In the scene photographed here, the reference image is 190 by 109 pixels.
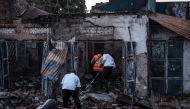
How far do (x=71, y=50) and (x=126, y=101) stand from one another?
8.79ft

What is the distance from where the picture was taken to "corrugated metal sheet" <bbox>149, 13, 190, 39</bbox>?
994cm

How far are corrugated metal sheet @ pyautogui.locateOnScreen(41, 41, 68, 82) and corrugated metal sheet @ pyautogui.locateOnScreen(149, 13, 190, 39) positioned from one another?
3427 mm

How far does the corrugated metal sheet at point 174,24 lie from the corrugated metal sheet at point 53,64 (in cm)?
343

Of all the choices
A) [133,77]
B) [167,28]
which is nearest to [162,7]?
[167,28]

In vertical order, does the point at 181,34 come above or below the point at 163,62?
above

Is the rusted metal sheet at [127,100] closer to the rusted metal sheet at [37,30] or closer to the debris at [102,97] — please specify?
the debris at [102,97]

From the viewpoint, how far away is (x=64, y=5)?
2314 centimetres

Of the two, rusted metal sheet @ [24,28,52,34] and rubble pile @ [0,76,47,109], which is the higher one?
rusted metal sheet @ [24,28,52,34]

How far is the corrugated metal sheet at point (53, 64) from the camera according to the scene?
912 cm

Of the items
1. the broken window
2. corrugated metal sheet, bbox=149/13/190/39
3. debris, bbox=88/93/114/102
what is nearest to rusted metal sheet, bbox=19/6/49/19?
debris, bbox=88/93/114/102

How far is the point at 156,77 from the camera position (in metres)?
10.8

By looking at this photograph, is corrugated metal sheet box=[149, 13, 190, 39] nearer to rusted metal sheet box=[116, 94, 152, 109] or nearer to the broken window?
the broken window

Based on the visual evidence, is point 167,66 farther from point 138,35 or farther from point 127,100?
point 127,100

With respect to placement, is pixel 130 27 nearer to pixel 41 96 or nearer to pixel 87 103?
pixel 87 103
